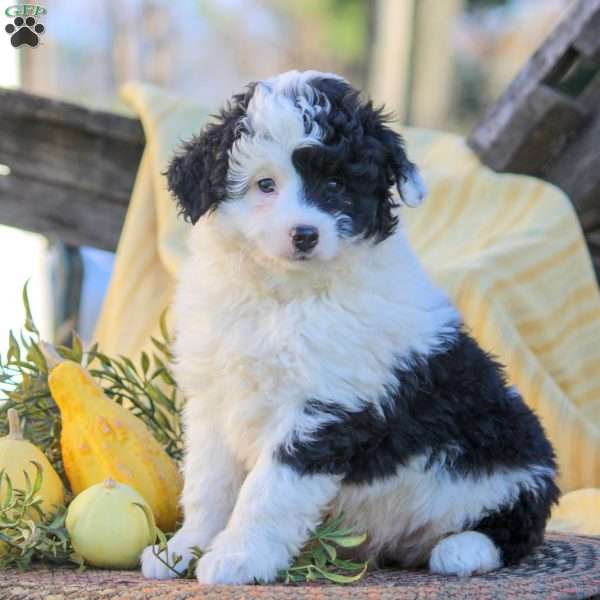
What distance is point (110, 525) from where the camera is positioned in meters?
3.04

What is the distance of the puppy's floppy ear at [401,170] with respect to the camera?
119 inches

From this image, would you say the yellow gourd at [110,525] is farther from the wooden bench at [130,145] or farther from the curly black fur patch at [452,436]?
the wooden bench at [130,145]

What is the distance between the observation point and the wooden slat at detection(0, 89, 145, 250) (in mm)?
5883

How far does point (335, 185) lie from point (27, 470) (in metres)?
1.20

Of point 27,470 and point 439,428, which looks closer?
point 439,428

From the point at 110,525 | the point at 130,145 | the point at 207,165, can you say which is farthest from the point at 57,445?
the point at 130,145

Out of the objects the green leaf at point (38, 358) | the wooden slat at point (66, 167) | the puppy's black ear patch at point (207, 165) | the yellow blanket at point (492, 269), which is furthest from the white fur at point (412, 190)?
the wooden slat at point (66, 167)

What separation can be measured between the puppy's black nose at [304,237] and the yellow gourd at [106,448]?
0.95m

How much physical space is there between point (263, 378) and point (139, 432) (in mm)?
661

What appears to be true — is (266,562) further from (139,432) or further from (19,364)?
(19,364)

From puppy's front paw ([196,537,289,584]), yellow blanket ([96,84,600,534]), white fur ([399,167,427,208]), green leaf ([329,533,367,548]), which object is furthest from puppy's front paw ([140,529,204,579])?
yellow blanket ([96,84,600,534])

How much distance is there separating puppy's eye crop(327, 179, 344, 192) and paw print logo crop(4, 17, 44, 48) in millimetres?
2536

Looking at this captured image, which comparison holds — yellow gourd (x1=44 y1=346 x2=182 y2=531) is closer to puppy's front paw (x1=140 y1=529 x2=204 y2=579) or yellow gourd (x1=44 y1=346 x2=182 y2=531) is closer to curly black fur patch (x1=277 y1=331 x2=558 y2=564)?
puppy's front paw (x1=140 y1=529 x2=204 y2=579)

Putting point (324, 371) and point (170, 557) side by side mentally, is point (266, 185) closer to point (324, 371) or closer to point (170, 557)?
point (324, 371)
